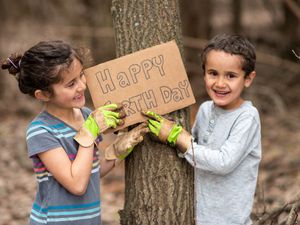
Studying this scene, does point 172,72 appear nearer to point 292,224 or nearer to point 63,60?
point 63,60

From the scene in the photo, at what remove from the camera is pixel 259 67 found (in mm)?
10531

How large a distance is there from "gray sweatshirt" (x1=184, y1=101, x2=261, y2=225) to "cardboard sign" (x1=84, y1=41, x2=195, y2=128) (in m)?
0.27

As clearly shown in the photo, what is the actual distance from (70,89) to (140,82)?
1.38 feet

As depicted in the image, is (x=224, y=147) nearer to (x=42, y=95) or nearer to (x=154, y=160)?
(x=154, y=160)

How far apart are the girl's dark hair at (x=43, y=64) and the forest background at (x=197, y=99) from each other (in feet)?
1.48

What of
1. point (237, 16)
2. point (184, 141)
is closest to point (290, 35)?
point (237, 16)

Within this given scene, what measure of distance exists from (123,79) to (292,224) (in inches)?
52.6

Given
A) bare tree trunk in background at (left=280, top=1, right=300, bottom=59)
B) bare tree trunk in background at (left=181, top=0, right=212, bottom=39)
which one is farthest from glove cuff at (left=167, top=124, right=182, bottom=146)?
bare tree trunk in background at (left=280, top=1, right=300, bottom=59)

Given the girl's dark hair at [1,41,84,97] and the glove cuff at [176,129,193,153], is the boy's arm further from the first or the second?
the girl's dark hair at [1,41,84,97]

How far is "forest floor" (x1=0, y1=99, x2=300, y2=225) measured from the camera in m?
5.05

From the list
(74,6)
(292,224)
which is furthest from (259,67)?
(292,224)

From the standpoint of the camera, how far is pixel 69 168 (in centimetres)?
258

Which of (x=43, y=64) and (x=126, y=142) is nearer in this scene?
(x=43, y=64)

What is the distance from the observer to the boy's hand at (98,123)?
2635mm
